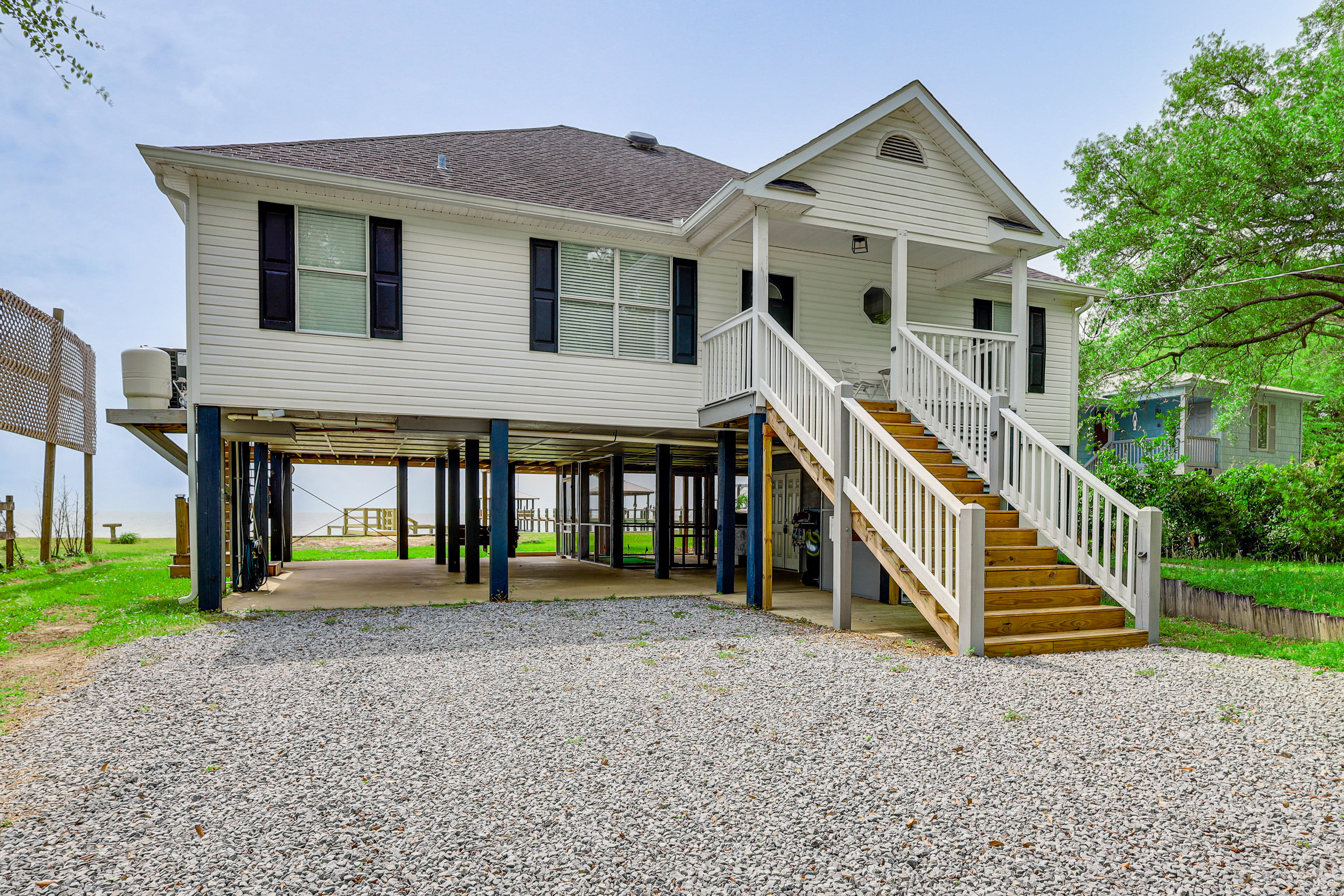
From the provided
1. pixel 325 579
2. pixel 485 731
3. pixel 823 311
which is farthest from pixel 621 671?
pixel 325 579

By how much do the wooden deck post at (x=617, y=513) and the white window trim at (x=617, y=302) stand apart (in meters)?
4.79

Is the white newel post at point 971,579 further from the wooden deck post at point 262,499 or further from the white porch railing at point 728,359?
the wooden deck post at point 262,499

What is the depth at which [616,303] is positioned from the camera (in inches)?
377

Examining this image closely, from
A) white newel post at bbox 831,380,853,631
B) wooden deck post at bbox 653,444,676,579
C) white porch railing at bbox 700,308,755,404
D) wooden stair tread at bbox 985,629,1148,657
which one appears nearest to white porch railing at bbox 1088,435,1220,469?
wooden deck post at bbox 653,444,676,579

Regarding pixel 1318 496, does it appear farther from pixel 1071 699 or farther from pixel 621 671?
pixel 621 671

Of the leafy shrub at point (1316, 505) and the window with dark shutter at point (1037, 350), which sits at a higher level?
the window with dark shutter at point (1037, 350)

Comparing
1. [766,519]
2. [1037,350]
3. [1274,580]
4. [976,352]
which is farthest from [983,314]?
[766,519]

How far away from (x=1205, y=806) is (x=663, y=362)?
24.8 feet

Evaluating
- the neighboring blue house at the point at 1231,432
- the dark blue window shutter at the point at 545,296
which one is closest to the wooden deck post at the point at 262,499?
the dark blue window shutter at the point at 545,296

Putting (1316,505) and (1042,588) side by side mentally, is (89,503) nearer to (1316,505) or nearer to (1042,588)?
(1042,588)

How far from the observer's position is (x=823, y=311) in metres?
10.6

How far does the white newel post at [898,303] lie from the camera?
9.00 meters

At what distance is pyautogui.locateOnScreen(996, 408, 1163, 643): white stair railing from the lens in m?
6.39

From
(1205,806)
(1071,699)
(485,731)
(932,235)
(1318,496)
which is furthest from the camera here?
(1318,496)
